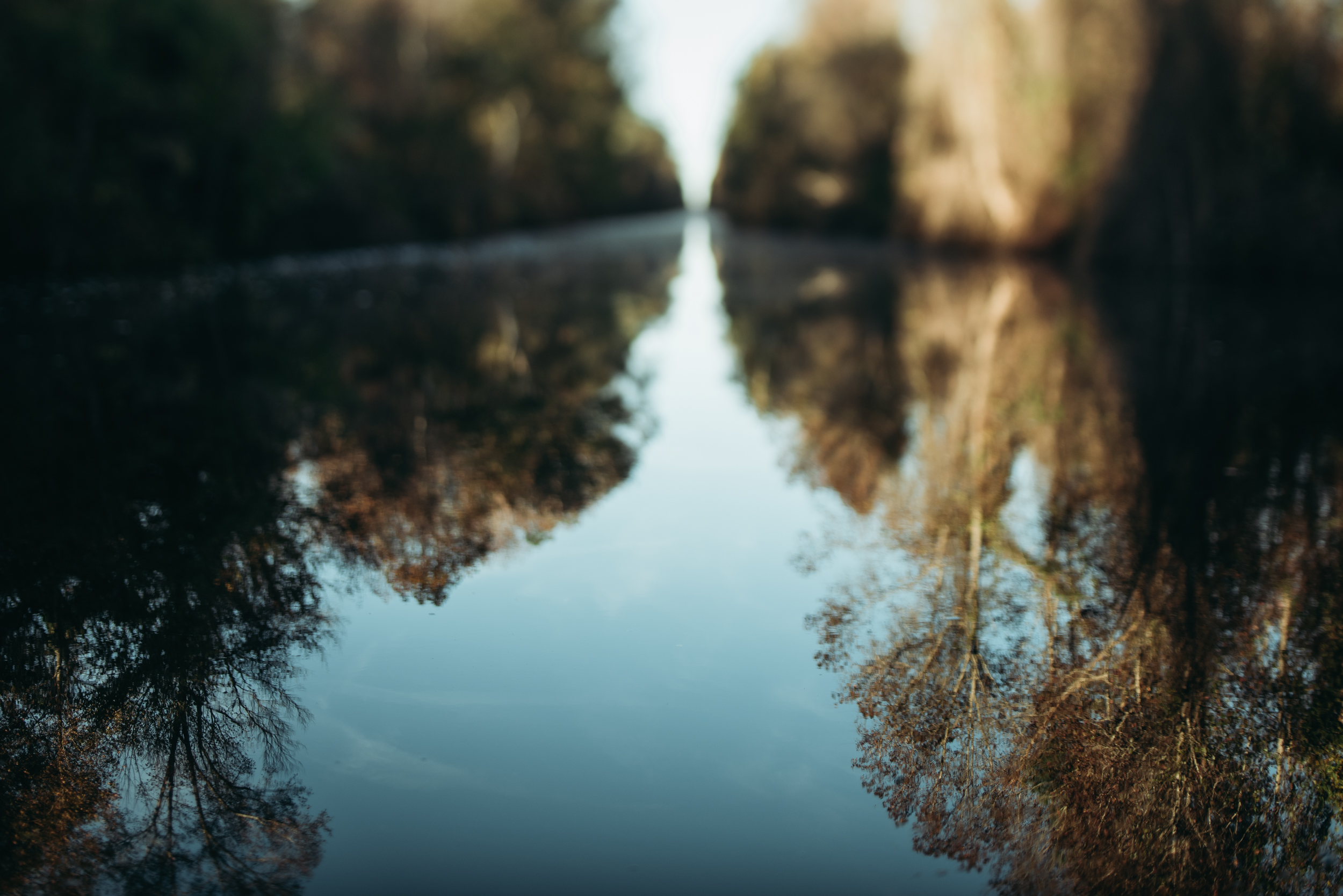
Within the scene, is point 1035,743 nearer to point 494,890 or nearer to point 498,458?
point 494,890

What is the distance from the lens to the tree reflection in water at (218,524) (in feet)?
10.1

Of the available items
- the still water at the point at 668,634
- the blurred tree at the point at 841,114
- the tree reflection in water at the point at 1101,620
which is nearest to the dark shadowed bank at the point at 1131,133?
the blurred tree at the point at 841,114

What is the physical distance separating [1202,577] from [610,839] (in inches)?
122

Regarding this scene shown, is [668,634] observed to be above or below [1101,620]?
above

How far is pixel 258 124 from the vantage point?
24.4 metres

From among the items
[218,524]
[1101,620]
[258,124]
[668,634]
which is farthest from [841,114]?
[668,634]

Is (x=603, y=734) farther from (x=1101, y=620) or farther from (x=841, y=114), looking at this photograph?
(x=841, y=114)

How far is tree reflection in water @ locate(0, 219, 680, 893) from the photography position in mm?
3070

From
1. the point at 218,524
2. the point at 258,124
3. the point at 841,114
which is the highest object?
the point at 841,114

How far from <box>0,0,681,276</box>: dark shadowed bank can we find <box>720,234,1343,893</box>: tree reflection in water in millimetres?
15149

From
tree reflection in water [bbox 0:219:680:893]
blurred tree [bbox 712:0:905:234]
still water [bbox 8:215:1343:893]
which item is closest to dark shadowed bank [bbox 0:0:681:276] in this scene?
tree reflection in water [bbox 0:219:680:893]

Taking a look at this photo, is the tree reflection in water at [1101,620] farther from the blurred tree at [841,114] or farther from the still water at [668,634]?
the blurred tree at [841,114]

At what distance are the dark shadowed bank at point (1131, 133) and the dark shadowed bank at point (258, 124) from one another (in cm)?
1447

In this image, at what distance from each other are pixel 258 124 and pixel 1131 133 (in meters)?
17.2
